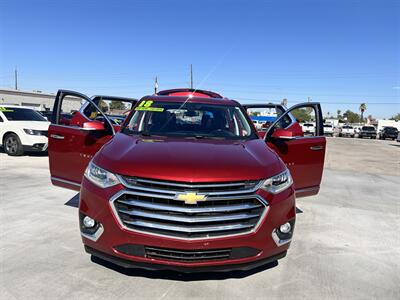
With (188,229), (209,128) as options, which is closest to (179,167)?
(188,229)

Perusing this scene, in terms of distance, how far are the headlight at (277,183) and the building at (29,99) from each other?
53433 mm

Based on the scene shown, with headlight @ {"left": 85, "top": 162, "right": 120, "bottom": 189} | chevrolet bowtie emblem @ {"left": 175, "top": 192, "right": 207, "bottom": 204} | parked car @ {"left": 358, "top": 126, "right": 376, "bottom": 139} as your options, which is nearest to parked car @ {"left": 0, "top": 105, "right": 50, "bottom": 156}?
headlight @ {"left": 85, "top": 162, "right": 120, "bottom": 189}

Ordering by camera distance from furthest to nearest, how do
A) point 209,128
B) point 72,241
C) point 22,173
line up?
point 22,173 < point 209,128 < point 72,241

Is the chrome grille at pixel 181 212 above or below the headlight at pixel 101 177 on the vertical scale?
below

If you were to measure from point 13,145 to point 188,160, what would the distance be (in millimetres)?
9785

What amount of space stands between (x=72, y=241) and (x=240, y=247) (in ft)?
7.18

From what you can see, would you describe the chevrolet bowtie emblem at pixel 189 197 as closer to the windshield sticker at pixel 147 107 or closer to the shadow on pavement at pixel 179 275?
the shadow on pavement at pixel 179 275

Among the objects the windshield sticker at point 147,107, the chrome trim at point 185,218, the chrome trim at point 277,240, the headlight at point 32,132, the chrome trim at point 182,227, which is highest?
the windshield sticker at point 147,107

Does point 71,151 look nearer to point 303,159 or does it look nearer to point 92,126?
point 92,126

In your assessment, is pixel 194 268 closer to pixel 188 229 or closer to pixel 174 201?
pixel 188 229

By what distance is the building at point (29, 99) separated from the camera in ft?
181

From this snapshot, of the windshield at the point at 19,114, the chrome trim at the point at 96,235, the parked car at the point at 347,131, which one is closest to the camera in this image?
the chrome trim at the point at 96,235

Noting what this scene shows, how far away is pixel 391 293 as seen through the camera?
10.3ft

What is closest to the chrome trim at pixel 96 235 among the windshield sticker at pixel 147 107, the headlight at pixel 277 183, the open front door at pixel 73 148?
the headlight at pixel 277 183
